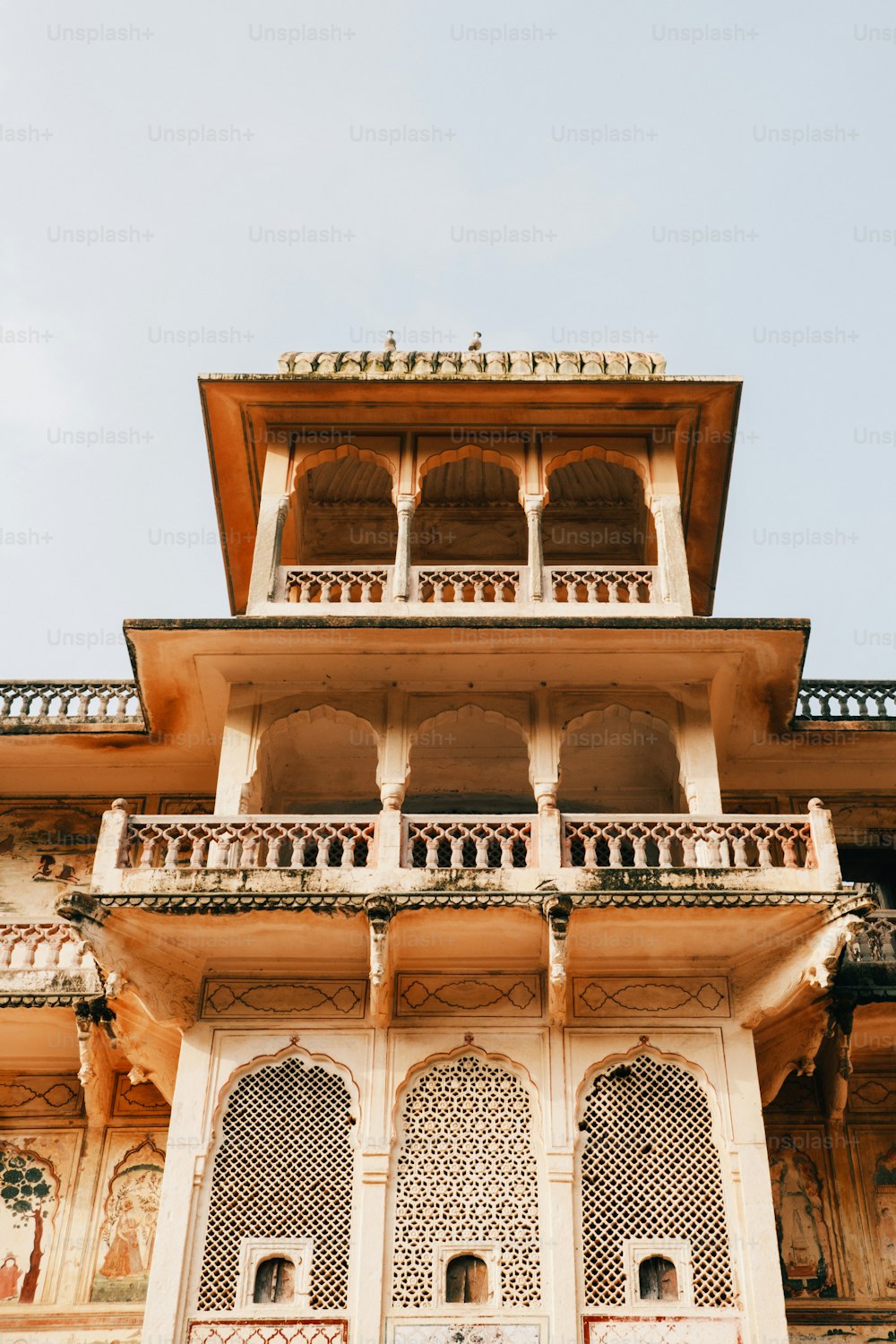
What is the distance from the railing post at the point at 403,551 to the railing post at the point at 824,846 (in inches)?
163

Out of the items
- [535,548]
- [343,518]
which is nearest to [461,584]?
[535,548]

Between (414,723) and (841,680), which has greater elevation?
(841,680)

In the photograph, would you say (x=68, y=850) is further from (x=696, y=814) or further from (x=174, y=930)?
(x=696, y=814)

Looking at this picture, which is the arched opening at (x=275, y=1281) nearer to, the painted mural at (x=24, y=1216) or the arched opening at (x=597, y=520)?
the painted mural at (x=24, y=1216)

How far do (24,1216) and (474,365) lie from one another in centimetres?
904

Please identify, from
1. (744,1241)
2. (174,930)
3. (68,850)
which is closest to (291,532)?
(68,850)

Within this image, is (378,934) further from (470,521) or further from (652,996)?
(470,521)

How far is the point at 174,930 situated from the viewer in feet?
39.9

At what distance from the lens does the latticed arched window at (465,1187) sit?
11.0 m

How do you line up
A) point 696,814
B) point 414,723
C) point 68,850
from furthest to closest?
point 68,850
point 414,723
point 696,814

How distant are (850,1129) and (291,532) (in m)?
8.16

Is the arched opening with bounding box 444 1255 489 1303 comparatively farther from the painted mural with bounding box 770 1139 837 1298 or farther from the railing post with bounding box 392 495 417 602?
the railing post with bounding box 392 495 417 602

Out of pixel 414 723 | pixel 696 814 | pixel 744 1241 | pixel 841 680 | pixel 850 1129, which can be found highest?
pixel 841 680

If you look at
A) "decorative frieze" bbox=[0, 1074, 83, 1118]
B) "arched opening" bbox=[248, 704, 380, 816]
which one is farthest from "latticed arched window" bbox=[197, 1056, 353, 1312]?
"arched opening" bbox=[248, 704, 380, 816]
